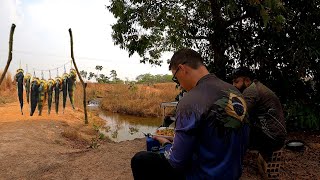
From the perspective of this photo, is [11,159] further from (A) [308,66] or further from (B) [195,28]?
(A) [308,66]

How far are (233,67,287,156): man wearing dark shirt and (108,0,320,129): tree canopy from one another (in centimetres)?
377

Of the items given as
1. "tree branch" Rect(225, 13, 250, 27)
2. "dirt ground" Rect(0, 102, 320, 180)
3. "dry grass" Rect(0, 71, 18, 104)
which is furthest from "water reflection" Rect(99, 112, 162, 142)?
"tree branch" Rect(225, 13, 250, 27)

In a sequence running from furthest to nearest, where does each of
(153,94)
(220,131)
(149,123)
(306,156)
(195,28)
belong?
(153,94) → (149,123) → (195,28) → (306,156) → (220,131)

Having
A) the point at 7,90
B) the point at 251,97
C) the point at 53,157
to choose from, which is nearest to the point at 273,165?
the point at 251,97

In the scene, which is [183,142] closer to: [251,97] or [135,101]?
[251,97]

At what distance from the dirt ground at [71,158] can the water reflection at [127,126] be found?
12.4 feet

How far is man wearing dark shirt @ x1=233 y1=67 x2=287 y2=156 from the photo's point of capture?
443 centimetres

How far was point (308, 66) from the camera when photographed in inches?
324

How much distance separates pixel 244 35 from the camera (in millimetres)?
9133

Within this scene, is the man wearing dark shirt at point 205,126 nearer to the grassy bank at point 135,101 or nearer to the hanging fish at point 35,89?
the hanging fish at point 35,89

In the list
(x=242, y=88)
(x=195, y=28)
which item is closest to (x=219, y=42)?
(x=195, y=28)

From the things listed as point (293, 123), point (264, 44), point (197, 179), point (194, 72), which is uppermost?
point (264, 44)

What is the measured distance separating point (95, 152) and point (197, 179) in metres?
5.58

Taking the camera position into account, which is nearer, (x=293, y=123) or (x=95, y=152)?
(x=95, y=152)
